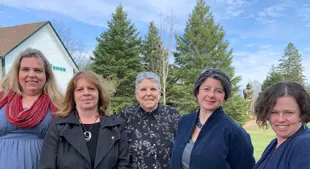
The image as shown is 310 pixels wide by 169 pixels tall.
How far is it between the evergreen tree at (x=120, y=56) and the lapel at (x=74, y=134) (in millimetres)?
22315

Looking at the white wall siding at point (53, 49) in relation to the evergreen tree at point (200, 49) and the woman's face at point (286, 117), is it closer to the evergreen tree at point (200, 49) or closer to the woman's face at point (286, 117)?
the evergreen tree at point (200, 49)

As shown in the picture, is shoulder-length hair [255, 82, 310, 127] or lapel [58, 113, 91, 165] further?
lapel [58, 113, 91, 165]

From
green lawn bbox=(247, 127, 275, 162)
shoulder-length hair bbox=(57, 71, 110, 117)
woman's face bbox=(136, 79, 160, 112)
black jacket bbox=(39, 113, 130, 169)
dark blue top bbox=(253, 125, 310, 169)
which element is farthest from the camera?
green lawn bbox=(247, 127, 275, 162)

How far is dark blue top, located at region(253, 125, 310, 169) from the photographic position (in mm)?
1652

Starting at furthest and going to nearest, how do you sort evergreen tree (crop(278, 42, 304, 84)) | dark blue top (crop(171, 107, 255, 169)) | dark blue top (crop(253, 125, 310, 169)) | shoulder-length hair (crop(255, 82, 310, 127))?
evergreen tree (crop(278, 42, 304, 84))
dark blue top (crop(171, 107, 255, 169))
shoulder-length hair (crop(255, 82, 310, 127))
dark blue top (crop(253, 125, 310, 169))

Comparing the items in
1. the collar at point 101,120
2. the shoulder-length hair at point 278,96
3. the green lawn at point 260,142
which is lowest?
the green lawn at point 260,142

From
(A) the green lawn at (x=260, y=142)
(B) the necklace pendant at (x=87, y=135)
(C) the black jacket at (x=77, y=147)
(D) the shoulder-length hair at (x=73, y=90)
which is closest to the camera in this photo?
(C) the black jacket at (x=77, y=147)

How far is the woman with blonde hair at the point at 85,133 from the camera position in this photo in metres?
2.50

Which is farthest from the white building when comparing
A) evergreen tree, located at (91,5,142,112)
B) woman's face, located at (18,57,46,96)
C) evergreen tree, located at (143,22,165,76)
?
woman's face, located at (18,57,46,96)

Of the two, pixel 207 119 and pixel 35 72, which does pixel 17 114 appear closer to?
pixel 35 72

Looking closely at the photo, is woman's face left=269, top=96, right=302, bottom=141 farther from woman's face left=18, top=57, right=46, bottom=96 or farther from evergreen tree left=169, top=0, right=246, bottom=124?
evergreen tree left=169, top=0, right=246, bottom=124

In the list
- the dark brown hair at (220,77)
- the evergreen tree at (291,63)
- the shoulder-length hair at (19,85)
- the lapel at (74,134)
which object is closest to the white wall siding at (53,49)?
the shoulder-length hair at (19,85)

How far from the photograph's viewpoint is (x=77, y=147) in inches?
99.0

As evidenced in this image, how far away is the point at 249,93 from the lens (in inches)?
1256
